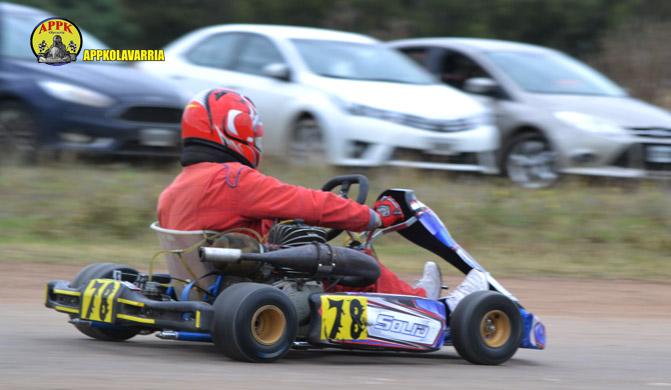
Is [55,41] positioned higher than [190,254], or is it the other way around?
[55,41]

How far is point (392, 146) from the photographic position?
1208 centimetres

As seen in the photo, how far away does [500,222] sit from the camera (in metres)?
11.1

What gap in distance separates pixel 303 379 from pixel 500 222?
5.98 m

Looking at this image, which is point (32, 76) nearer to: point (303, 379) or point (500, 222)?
point (500, 222)

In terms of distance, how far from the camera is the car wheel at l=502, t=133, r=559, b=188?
12617mm

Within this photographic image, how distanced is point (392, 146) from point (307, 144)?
0.95m

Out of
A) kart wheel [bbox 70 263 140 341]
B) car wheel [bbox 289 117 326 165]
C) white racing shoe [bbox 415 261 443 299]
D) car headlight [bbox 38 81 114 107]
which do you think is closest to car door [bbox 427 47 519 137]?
car wheel [bbox 289 117 326 165]

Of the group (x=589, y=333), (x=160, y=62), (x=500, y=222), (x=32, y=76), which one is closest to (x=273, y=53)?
(x=160, y=62)

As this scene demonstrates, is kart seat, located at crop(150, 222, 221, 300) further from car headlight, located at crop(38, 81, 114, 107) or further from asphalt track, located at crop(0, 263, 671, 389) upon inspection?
car headlight, located at crop(38, 81, 114, 107)

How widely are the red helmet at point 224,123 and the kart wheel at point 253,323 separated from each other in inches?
30.8

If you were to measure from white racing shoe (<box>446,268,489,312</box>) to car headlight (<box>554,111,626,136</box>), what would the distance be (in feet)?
21.2

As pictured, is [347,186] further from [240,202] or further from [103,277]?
[103,277]

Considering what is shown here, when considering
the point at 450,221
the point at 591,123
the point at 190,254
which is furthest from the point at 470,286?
the point at 591,123

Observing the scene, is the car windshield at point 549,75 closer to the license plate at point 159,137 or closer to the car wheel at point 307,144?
the car wheel at point 307,144
